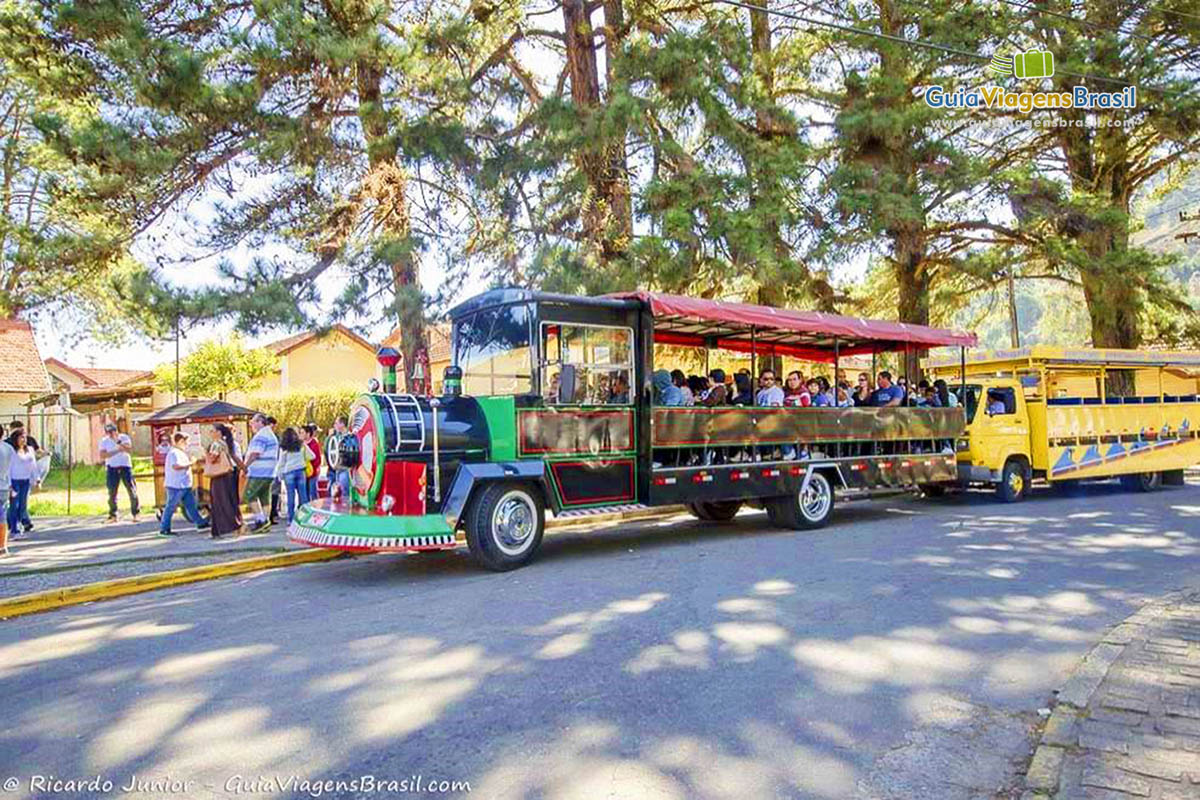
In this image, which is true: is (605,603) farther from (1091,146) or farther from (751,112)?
(1091,146)

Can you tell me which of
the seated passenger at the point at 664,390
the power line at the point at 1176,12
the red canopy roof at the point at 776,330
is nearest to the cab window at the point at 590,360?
the seated passenger at the point at 664,390

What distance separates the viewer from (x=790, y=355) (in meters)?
13.7

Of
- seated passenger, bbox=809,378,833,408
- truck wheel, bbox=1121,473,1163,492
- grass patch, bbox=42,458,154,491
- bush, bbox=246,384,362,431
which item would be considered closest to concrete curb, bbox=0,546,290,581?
seated passenger, bbox=809,378,833,408

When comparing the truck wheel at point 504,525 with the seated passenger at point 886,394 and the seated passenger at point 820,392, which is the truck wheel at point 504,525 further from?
the seated passenger at point 886,394

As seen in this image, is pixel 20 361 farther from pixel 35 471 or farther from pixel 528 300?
pixel 528 300

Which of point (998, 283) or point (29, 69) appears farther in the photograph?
point (998, 283)

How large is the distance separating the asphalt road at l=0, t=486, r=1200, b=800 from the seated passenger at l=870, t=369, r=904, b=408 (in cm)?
410

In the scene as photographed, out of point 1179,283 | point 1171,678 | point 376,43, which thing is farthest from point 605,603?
point 1179,283

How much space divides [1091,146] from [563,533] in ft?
52.7

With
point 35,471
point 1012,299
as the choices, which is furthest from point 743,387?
point 1012,299

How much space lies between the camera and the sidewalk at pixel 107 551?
8.41 meters

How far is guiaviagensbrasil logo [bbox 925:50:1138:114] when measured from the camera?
16.3 metres

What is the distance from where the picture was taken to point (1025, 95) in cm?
1739

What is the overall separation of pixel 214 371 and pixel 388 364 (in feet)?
106
